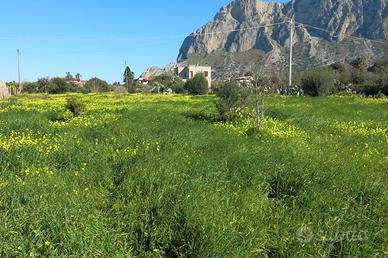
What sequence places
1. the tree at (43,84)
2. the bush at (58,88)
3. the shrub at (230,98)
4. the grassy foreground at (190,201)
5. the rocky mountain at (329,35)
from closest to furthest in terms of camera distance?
the grassy foreground at (190,201) → the shrub at (230,98) → the bush at (58,88) → the tree at (43,84) → the rocky mountain at (329,35)

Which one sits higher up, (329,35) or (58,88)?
(329,35)

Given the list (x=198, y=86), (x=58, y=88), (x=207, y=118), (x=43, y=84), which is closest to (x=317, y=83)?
(x=198, y=86)

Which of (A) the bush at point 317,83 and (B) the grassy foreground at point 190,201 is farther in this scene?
(A) the bush at point 317,83

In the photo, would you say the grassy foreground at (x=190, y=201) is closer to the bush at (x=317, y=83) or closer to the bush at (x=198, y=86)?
the bush at (x=317, y=83)

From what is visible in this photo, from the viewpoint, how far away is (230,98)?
17.4 metres

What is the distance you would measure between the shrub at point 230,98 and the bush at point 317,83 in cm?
2499

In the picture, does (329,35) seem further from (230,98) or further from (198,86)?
(230,98)

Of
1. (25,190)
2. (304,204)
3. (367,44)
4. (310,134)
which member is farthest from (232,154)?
(367,44)

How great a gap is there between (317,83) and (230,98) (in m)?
26.6

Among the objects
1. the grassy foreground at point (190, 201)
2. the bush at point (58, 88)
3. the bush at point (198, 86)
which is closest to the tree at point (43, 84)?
the bush at point (58, 88)

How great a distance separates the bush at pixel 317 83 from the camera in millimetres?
41031

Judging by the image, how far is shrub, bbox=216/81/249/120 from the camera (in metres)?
17.0

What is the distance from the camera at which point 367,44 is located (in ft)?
442

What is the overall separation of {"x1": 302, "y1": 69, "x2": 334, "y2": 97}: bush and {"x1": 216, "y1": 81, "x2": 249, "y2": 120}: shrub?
25.0 metres
